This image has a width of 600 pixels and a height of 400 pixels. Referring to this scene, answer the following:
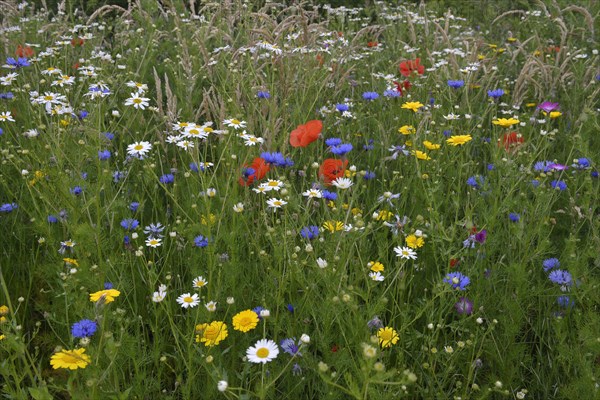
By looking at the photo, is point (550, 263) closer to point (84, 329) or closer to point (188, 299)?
point (188, 299)

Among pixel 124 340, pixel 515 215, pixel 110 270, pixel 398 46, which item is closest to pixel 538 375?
pixel 515 215

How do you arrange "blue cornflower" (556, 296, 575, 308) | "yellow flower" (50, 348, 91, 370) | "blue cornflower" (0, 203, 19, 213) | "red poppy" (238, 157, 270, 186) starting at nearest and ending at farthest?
"yellow flower" (50, 348, 91, 370)
"blue cornflower" (556, 296, 575, 308)
"red poppy" (238, 157, 270, 186)
"blue cornflower" (0, 203, 19, 213)

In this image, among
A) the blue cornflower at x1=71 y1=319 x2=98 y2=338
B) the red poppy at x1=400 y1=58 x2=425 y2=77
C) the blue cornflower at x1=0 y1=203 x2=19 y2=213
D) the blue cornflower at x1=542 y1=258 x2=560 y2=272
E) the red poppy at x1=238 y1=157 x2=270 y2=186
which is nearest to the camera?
the blue cornflower at x1=71 y1=319 x2=98 y2=338

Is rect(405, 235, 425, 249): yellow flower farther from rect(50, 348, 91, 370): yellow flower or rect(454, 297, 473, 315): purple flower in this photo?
rect(50, 348, 91, 370): yellow flower

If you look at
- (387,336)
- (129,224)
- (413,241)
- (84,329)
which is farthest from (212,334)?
(413,241)

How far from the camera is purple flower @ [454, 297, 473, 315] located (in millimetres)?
2057

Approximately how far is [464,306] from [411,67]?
6.73 ft

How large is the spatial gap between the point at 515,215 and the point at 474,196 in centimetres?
25

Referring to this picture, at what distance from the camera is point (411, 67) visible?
376 centimetres

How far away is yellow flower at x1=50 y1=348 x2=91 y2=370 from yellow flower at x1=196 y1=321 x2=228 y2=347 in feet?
1.01

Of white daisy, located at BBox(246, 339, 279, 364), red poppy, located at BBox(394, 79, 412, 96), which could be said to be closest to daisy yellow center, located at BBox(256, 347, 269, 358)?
white daisy, located at BBox(246, 339, 279, 364)

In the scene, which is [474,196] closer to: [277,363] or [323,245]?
[323,245]

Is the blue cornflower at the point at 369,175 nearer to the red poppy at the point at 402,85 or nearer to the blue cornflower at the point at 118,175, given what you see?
the red poppy at the point at 402,85

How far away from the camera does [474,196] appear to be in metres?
2.62
